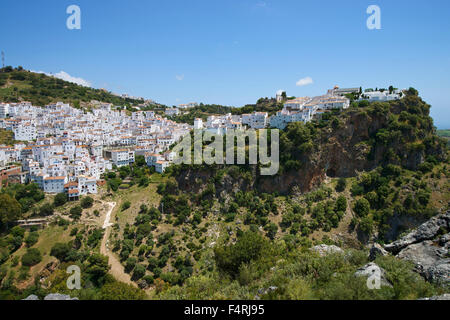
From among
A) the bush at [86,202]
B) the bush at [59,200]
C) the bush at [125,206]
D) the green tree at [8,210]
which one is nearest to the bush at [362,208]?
the bush at [125,206]

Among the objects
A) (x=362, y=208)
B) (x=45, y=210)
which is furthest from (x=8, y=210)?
(x=362, y=208)

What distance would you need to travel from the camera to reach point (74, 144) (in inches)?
1649

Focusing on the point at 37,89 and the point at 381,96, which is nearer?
the point at 381,96

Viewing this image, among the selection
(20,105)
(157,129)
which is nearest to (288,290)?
(157,129)

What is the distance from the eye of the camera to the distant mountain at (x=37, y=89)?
61172 millimetres

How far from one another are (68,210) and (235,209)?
20.3 m

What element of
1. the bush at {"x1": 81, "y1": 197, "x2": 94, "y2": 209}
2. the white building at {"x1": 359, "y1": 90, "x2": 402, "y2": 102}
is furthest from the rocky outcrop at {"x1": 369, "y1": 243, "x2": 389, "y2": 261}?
the white building at {"x1": 359, "y1": 90, "x2": 402, "y2": 102}

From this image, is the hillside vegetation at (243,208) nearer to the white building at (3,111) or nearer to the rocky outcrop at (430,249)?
the rocky outcrop at (430,249)

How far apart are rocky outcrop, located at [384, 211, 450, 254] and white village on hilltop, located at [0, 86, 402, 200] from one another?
93.4 feet

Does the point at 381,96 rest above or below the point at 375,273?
above

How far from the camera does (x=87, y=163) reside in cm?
3669

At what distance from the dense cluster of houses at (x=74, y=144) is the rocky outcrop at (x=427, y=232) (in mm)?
31095

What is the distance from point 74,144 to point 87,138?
3.45 m

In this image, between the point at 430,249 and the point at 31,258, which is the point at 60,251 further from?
the point at 430,249
